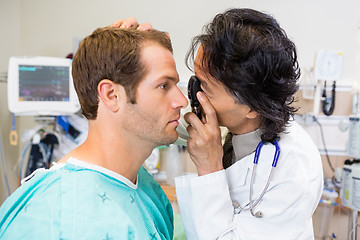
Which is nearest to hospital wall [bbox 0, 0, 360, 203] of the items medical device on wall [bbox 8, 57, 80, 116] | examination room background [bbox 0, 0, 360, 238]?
examination room background [bbox 0, 0, 360, 238]

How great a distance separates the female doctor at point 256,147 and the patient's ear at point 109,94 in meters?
0.27

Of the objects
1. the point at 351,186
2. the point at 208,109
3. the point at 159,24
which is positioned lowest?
the point at 351,186

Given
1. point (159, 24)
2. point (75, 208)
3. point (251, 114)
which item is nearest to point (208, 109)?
point (251, 114)

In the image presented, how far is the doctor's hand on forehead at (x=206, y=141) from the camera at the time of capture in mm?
1059

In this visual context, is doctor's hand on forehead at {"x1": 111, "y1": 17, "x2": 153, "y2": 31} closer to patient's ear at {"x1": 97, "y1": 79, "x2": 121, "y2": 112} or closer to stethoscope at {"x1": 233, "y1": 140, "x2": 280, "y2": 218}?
patient's ear at {"x1": 97, "y1": 79, "x2": 121, "y2": 112}

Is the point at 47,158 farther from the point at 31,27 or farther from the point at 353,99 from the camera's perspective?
the point at 353,99

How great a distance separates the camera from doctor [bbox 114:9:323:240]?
1.00 meters

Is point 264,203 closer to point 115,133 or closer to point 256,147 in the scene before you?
point 256,147

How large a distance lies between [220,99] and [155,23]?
199cm

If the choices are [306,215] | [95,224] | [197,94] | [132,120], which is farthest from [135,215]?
[306,215]

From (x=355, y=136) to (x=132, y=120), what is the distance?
5.76 feet

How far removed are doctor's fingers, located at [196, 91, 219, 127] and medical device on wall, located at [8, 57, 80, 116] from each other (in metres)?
1.61

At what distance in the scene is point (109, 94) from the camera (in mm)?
981

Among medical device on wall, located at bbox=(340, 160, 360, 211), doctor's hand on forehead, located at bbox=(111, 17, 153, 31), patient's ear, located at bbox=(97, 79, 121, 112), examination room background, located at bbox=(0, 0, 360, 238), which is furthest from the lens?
examination room background, located at bbox=(0, 0, 360, 238)
